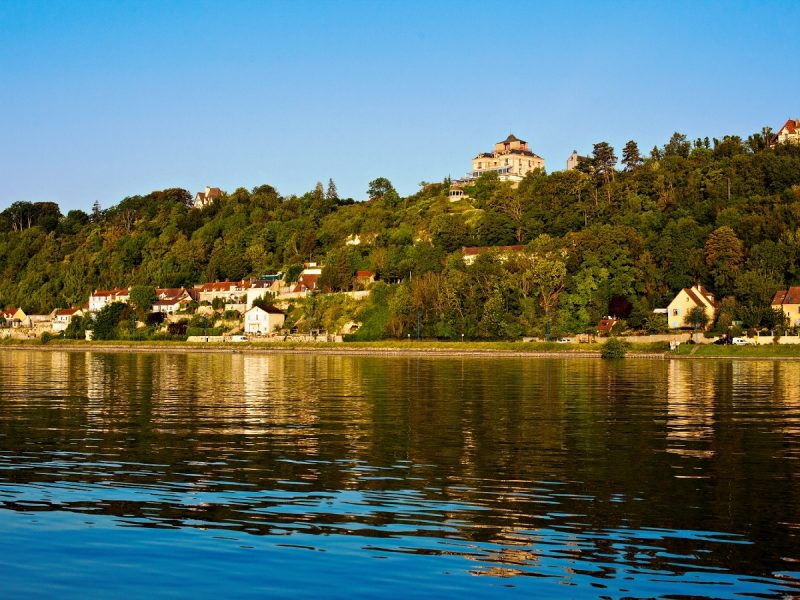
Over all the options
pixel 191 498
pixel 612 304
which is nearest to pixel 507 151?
pixel 612 304

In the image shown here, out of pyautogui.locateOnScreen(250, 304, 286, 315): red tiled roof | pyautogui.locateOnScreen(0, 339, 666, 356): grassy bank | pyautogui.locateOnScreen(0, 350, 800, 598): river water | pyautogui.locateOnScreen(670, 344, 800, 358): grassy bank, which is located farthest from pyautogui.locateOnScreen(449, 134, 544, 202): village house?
pyautogui.locateOnScreen(0, 350, 800, 598): river water

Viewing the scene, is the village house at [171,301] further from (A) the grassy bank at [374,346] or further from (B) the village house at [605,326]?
(B) the village house at [605,326]

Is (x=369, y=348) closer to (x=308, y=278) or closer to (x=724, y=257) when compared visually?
(x=308, y=278)

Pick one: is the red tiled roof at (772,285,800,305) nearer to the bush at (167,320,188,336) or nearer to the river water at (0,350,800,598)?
the river water at (0,350,800,598)

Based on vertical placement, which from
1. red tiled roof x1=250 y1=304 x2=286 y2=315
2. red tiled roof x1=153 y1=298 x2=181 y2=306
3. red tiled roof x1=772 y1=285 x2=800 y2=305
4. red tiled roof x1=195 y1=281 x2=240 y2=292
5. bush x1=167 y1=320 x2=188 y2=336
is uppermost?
→ red tiled roof x1=195 y1=281 x2=240 y2=292

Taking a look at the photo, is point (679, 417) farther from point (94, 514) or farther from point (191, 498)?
point (94, 514)

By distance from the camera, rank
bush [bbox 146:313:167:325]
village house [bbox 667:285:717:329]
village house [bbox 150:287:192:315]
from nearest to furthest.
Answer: village house [bbox 667:285:717:329], bush [bbox 146:313:167:325], village house [bbox 150:287:192:315]

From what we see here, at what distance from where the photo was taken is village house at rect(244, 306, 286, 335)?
119 m

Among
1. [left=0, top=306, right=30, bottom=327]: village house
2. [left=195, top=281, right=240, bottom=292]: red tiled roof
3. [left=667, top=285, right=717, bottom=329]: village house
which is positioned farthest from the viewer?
[left=0, top=306, right=30, bottom=327]: village house

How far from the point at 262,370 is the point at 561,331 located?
132 ft

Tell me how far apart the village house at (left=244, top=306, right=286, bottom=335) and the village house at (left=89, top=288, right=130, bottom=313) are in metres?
27.6

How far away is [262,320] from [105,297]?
37208 millimetres

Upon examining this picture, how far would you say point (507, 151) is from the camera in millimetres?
169875

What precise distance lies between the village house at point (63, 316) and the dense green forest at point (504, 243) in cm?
901
